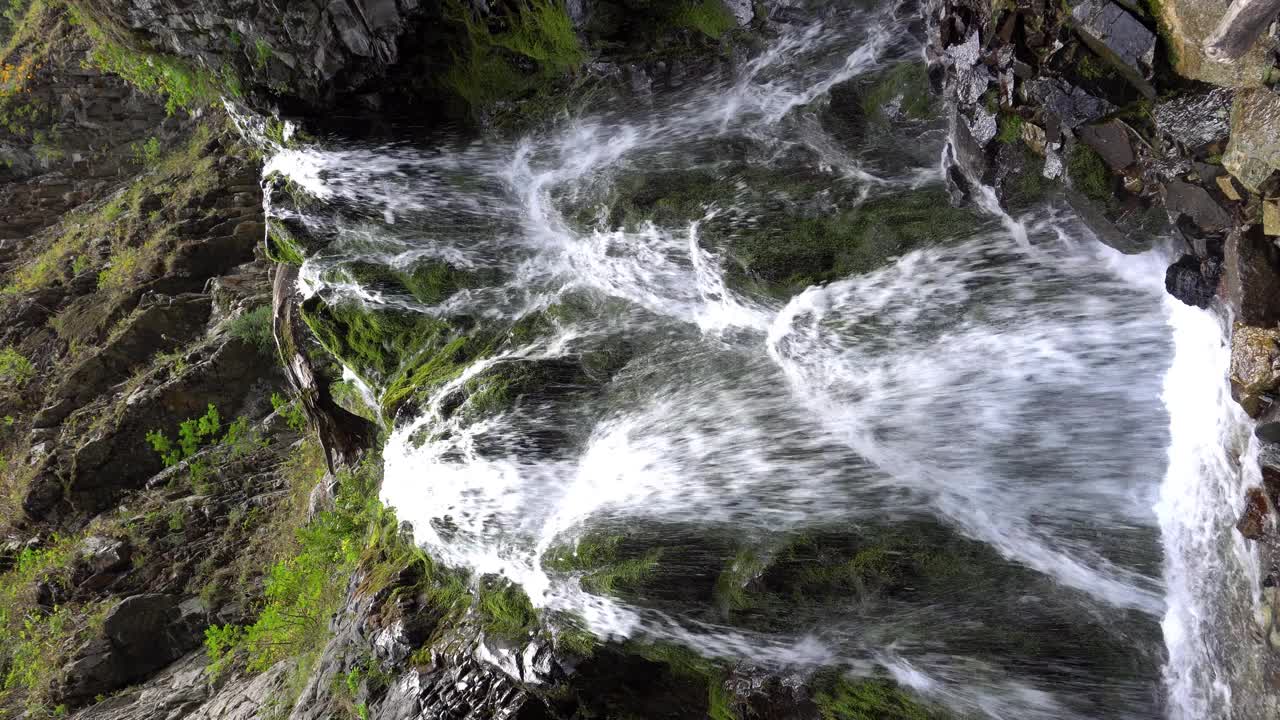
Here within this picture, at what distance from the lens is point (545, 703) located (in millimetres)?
4375

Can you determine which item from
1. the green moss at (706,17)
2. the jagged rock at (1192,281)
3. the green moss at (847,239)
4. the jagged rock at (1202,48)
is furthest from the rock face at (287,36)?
the jagged rock at (1192,281)

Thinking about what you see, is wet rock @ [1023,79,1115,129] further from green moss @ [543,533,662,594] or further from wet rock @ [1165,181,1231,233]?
green moss @ [543,533,662,594]

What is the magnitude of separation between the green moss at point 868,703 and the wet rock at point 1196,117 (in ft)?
9.41

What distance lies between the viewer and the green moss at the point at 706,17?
5430mm

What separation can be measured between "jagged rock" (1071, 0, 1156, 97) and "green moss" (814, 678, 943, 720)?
3.02 meters

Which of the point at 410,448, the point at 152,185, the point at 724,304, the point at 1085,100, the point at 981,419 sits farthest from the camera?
the point at 152,185

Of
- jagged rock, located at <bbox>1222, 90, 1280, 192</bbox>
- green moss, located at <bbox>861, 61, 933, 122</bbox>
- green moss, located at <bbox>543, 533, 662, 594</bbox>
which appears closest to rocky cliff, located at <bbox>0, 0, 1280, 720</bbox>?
jagged rock, located at <bbox>1222, 90, 1280, 192</bbox>

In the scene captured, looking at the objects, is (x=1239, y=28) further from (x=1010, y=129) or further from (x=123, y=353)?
(x=123, y=353)

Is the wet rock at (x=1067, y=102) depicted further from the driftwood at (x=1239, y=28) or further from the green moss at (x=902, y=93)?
the green moss at (x=902, y=93)

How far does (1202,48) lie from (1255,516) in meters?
1.73

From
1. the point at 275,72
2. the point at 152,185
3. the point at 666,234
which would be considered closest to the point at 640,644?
the point at 666,234

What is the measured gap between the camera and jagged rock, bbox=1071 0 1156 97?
2855mm

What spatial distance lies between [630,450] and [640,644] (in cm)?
114

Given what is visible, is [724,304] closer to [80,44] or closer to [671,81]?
[671,81]
